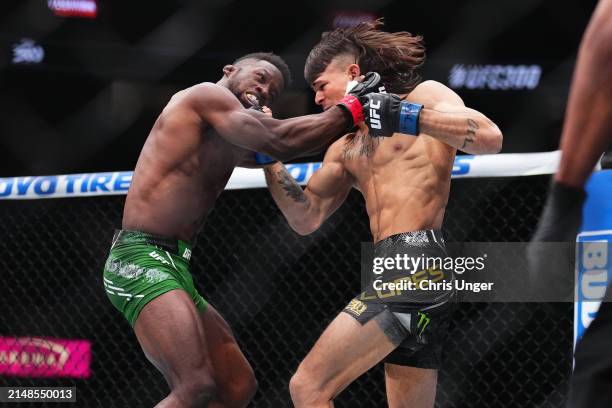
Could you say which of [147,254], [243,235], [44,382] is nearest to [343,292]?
[243,235]

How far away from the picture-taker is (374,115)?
2170 millimetres

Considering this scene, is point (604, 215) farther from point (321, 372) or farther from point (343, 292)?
point (343, 292)

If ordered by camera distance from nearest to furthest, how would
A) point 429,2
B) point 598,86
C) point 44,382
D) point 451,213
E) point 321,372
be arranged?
1. point 598,86
2. point 321,372
3. point 44,382
4. point 451,213
5. point 429,2

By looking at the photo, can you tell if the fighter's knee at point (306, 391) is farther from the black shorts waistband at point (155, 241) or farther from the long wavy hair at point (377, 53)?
the long wavy hair at point (377, 53)

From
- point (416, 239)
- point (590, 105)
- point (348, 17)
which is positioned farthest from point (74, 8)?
point (590, 105)

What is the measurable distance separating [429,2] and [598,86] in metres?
3.77

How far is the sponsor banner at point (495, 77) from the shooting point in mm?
4398

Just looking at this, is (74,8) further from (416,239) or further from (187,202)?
(416,239)

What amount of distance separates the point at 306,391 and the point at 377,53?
104cm

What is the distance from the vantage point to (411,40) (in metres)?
2.52

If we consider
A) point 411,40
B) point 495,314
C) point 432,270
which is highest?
point 411,40

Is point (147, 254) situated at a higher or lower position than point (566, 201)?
lower

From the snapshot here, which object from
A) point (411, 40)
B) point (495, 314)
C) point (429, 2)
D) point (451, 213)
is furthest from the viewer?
point (429, 2)

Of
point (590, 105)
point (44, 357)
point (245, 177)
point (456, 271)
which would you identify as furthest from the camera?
point (44, 357)
